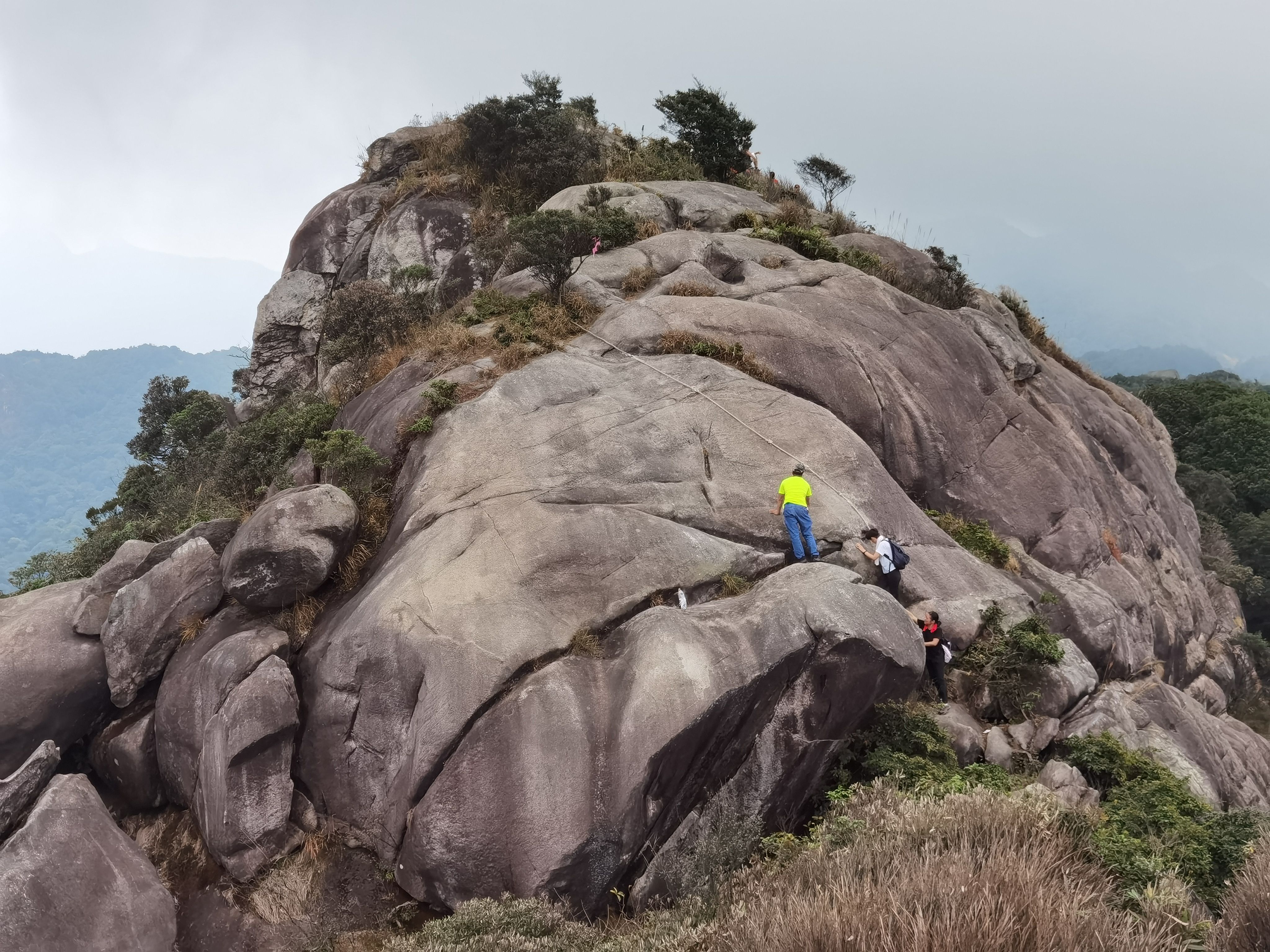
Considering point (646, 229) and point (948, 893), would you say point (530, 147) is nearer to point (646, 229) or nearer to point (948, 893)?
point (646, 229)

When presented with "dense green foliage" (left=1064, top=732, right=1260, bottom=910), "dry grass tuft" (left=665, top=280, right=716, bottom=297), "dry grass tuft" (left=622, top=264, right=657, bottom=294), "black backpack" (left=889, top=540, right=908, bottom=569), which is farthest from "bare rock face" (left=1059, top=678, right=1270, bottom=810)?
"dry grass tuft" (left=622, top=264, right=657, bottom=294)

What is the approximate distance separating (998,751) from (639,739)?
21.5 ft

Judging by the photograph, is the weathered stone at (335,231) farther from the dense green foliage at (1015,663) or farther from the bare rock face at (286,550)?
the dense green foliage at (1015,663)

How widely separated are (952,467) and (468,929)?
14.5m

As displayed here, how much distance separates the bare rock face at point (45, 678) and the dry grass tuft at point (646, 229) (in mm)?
16004

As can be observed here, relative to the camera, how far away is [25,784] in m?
10.2

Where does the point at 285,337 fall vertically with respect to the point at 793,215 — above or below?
below

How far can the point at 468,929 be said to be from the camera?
7504mm

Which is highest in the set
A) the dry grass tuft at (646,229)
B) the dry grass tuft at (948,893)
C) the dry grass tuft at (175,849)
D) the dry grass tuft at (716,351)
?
the dry grass tuft at (646,229)

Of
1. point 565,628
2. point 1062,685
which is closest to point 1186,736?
point 1062,685

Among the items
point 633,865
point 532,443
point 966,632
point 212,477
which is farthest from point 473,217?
point 633,865

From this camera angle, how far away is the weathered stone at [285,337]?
2859cm

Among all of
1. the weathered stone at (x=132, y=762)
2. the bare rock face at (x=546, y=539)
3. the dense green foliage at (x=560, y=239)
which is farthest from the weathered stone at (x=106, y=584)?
the dense green foliage at (x=560, y=239)

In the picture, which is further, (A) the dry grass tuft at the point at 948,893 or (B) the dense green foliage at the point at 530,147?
(B) the dense green foliage at the point at 530,147
